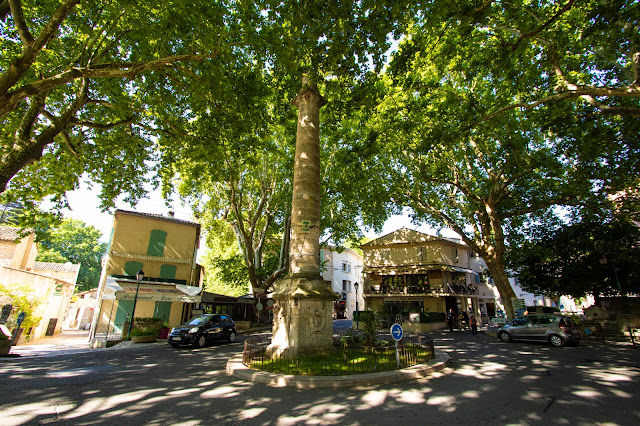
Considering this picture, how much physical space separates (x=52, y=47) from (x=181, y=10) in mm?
6184

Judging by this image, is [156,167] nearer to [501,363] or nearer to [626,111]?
[501,363]

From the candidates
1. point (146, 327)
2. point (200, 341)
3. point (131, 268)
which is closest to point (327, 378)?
point (200, 341)

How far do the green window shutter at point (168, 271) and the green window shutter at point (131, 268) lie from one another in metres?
1.53

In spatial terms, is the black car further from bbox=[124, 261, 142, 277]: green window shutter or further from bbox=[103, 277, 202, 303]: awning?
bbox=[124, 261, 142, 277]: green window shutter

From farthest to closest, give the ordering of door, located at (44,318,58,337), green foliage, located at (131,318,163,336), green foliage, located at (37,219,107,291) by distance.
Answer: green foliage, located at (37,219,107,291) → door, located at (44,318,58,337) → green foliage, located at (131,318,163,336)

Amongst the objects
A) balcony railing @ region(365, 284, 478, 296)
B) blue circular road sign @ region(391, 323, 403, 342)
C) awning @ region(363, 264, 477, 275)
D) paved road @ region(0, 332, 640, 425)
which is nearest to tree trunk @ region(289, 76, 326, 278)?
blue circular road sign @ region(391, 323, 403, 342)

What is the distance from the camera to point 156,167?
55.7 feet

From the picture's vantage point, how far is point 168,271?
22703 mm

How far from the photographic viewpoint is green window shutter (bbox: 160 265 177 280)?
884 inches

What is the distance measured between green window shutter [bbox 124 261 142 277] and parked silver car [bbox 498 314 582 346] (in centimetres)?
2365

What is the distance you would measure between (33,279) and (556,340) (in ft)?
112

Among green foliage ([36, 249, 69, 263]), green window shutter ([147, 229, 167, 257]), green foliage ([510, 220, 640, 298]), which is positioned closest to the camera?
green foliage ([510, 220, 640, 298])

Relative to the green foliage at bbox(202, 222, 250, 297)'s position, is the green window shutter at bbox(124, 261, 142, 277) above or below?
below

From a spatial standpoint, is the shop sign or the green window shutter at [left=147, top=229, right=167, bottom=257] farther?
the green window shutter at [left=147, top=229, right=167, bottom=257]
